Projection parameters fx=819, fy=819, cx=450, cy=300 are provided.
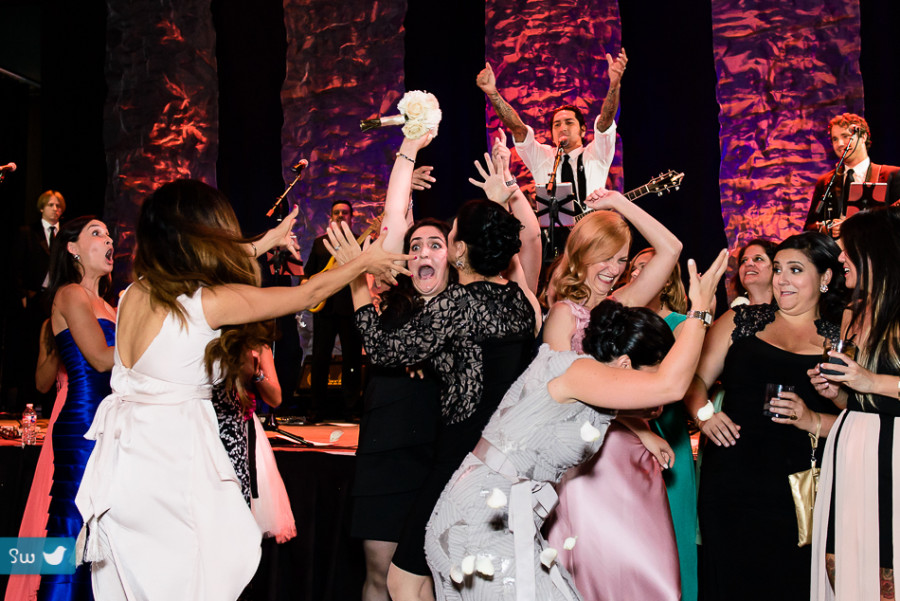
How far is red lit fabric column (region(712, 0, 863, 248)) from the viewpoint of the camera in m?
6.69

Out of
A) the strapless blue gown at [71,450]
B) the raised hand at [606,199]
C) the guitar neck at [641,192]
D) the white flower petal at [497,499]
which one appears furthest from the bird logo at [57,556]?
the guitar neck at [641,192]

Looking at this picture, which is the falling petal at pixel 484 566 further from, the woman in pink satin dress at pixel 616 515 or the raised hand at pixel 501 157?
the raised hand at pixel 501 157

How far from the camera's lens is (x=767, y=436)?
3.02m

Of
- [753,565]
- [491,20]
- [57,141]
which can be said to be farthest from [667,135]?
[57,141]

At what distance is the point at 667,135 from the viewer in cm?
720

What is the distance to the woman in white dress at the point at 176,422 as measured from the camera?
7.44 feet

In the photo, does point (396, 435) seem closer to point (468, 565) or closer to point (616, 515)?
point (616, 515)

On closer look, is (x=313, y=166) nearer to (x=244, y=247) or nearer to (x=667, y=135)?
(x=667, y=135)

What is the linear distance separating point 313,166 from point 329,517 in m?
5.32

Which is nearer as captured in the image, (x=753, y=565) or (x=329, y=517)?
(x=753, y=565)

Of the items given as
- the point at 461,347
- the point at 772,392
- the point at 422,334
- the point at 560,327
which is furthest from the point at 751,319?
the point at 422,334

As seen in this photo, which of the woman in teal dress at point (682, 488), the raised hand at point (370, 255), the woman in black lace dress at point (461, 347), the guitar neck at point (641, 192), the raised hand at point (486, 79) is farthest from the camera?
the raised hand at point (486, 79)

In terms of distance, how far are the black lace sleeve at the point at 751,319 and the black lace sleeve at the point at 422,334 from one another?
3.94 ft

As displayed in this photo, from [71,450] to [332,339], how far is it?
141 inches
